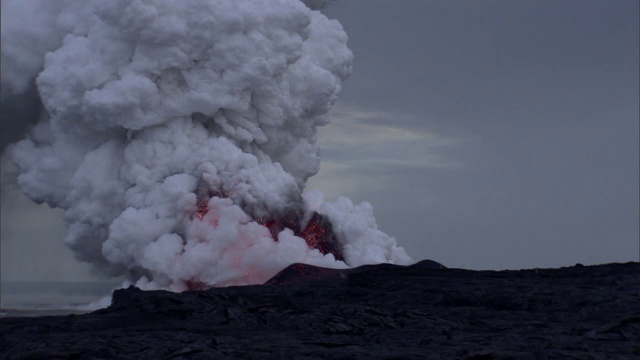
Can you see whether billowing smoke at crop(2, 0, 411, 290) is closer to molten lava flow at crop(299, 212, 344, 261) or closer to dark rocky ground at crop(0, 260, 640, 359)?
molten lava flow at crop(299, 212, 344, 261)

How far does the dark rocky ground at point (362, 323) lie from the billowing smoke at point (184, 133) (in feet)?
42.6

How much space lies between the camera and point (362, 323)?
36031 millimetres

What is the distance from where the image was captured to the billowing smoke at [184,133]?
2372 inches


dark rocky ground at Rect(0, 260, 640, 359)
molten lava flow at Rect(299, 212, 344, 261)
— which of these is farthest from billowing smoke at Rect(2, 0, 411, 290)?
dark rocky ground at Rect(0, 260, 640, 359)

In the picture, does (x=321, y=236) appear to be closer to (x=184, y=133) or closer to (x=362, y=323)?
(x=184, y=133)

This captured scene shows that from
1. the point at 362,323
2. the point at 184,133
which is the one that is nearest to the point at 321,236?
the point at 184,133

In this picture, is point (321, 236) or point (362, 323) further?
point (321, 236)

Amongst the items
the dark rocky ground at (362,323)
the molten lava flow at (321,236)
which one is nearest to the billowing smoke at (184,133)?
the molten lava flow at (321,236)

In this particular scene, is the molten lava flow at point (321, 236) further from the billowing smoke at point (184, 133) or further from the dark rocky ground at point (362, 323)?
the dark rocky ground at point (362, 323)

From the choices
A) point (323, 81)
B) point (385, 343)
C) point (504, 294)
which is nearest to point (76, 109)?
point (323, 81)

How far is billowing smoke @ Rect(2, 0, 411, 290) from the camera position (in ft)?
198

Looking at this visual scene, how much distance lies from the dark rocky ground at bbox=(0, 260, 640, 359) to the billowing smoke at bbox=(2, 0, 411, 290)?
13.0 metres

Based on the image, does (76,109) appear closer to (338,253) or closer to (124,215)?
(124,215)

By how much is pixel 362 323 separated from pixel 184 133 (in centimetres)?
2971
